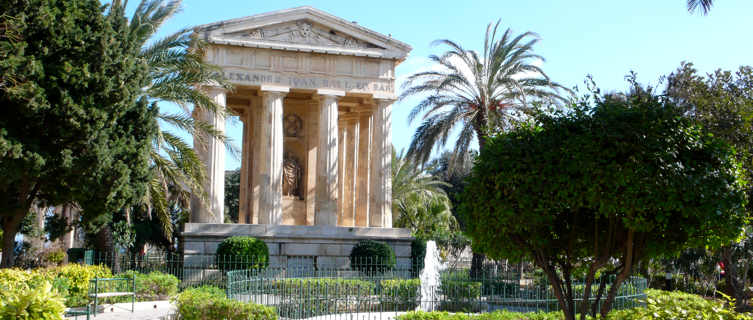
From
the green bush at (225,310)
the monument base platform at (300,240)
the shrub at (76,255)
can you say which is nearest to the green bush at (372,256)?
the monument base platform at (300,240)

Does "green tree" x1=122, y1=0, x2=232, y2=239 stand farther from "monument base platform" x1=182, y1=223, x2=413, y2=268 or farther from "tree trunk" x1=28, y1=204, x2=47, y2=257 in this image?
"tree trunk" x1=28, y1=204, x2=47, y2=257

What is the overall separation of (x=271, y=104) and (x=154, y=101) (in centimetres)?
887

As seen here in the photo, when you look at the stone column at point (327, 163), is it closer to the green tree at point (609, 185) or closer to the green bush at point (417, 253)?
the green bush at point (417, 253)

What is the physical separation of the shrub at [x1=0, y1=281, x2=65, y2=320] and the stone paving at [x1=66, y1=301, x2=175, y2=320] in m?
6.81

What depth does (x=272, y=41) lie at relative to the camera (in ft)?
86.3

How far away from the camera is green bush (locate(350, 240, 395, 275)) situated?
23031 mm

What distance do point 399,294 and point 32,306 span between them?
33.5 feet

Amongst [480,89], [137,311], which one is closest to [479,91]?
[480,89]

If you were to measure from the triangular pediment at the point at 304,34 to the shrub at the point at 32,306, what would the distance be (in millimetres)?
19279

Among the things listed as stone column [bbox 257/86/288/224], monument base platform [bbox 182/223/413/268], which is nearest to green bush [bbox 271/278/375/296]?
monument base platform [bbox 182/223/413/268]

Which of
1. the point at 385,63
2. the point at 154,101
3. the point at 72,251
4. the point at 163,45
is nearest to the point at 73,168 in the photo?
the point at 154,101

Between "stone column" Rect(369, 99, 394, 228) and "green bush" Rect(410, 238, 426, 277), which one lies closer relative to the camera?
"green bush" Rect(410, 238, 426, 277)

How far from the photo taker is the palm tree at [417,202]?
3931 cm

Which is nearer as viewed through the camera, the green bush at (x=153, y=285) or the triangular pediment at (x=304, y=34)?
the green bush at (x=153, y=285)
